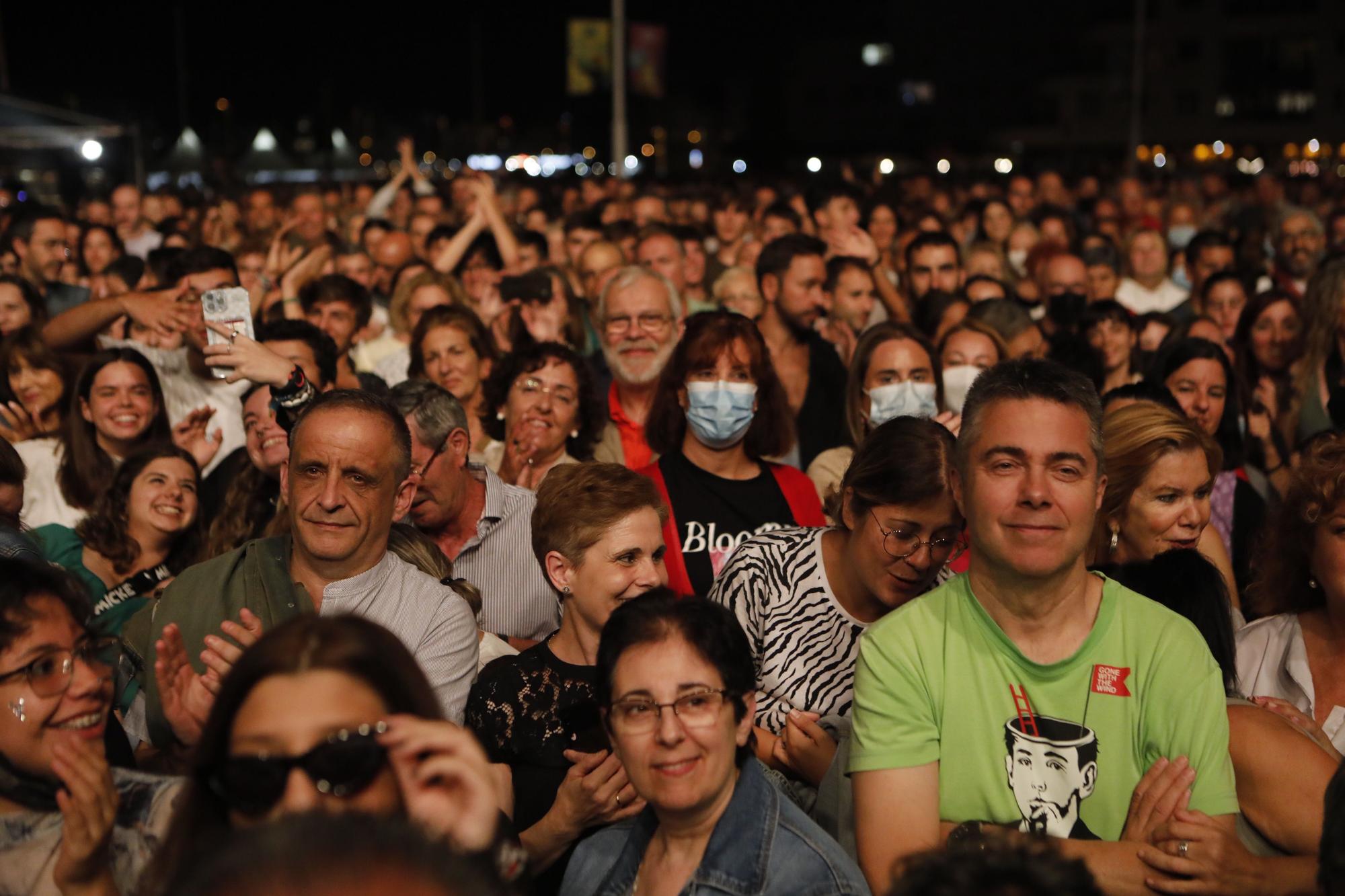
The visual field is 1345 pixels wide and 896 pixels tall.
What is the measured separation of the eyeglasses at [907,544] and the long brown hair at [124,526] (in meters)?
3.06

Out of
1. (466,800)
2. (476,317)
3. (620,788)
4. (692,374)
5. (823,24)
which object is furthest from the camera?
(823,24)

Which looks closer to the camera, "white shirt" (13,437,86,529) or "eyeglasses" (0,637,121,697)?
"eyeglasses" (0,637,121,697)

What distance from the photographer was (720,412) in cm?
549

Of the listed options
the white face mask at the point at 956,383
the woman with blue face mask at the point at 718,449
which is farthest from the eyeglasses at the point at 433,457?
the white face mask at the point at 956,383

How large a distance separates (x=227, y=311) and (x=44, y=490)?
60.1 inches

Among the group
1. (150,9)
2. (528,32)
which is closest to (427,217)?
(150,9)

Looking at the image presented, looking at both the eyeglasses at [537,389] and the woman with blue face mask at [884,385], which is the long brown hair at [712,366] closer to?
the woman with blue face mask at [884,385]

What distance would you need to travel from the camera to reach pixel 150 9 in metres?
57.8

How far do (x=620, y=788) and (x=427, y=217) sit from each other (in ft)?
39.5

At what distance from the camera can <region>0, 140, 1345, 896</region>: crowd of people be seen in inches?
94.0

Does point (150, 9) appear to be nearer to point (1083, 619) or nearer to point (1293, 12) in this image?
point (1293, 12)

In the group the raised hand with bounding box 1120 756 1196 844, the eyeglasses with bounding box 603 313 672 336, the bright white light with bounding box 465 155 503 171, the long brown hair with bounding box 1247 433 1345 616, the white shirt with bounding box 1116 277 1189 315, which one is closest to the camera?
the raised hand with bounding box 1120 756 1196 844

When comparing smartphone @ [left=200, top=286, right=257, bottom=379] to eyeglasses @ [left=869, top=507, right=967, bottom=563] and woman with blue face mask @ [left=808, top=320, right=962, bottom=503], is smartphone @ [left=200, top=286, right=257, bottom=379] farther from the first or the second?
eyeglasses @ [left=869, top=507, right=967, bottom=563]

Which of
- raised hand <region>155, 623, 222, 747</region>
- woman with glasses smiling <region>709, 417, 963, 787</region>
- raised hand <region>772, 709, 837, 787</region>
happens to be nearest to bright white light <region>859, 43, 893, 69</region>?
woman with glasses smiling <region>709, 417, 963, 787</region>
